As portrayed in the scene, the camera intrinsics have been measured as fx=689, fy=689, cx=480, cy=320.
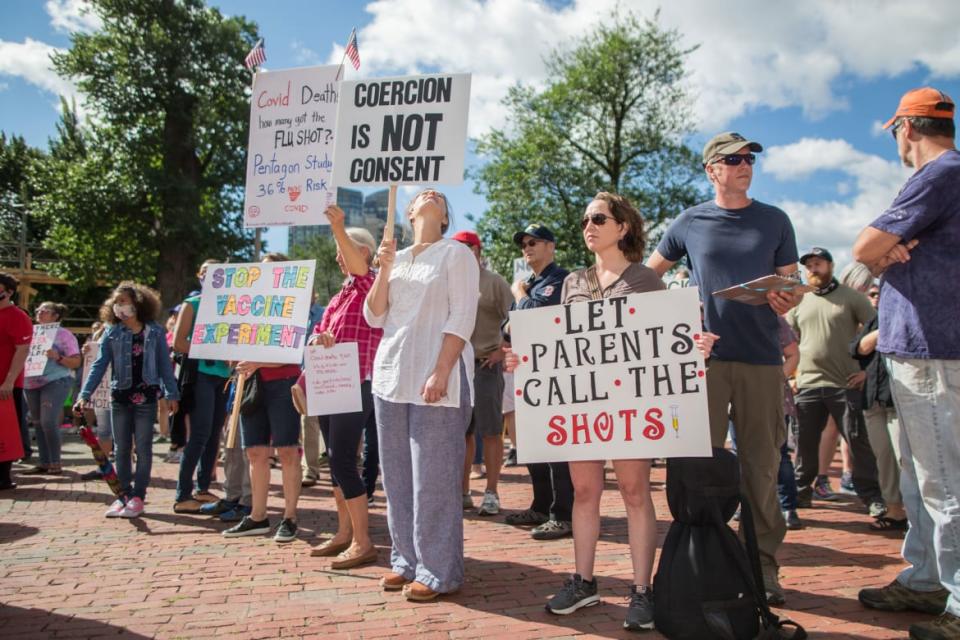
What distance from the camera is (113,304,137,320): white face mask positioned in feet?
21.1

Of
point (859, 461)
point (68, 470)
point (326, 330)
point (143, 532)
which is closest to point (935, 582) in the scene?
point (859, 461)

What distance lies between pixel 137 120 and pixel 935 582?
31.3 meters

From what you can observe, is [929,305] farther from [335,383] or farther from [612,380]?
[335,383]

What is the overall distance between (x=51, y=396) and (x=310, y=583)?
6439mm

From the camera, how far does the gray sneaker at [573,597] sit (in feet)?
11.6

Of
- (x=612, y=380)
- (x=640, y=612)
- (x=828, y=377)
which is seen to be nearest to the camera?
(x=640, y=612)

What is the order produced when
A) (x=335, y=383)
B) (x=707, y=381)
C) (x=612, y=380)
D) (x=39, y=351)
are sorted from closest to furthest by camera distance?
(x=612, y=380) < (x=707, y=381) < (x=335, y=383) < (x=39, y=351)

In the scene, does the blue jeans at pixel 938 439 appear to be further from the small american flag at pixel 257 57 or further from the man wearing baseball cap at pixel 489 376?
the small american flag at pixel 257 57

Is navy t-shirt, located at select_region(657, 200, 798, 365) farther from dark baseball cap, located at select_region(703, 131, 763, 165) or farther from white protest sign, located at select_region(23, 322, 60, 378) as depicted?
white protest sign, located at select_region(23, 322, 60, 378)

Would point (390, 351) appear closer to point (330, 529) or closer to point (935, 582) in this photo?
point (330, 529)

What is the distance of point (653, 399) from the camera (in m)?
3.40

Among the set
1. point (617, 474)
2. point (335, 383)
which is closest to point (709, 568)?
point (617, 474)

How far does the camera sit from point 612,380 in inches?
138

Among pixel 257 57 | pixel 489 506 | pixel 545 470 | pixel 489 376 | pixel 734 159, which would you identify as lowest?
pixel 489 506
